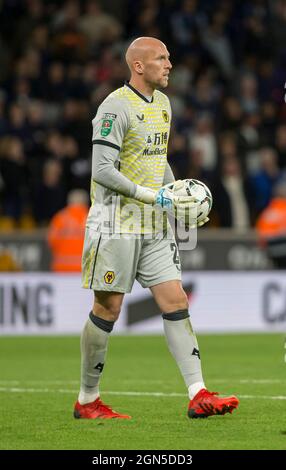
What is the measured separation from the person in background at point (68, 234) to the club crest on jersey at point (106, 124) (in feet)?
29.7

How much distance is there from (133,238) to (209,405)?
117 cm

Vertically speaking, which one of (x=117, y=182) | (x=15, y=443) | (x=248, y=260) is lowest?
(x=248, y=260)

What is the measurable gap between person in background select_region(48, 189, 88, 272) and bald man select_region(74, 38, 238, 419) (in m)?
8.78

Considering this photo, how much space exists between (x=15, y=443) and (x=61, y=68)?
12.7 m

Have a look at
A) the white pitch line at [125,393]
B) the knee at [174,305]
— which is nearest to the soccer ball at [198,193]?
the knee at [174,305]

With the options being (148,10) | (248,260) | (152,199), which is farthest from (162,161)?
(148,10)

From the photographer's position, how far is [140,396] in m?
9.38

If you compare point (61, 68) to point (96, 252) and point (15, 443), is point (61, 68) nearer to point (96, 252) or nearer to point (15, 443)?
point (96, 252)

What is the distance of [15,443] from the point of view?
6875mm

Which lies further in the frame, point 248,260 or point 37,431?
point 248,260

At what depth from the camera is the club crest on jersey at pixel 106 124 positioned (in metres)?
7.75

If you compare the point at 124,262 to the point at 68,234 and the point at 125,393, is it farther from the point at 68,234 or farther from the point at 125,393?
the point at 68,234

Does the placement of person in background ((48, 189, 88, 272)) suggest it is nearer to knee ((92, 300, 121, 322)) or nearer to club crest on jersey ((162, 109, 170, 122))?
club crest on jersey ((162, 109, 170, 122))
